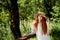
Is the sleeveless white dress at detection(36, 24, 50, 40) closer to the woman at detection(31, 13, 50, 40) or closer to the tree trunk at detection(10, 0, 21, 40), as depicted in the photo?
the woman at detection(31, 13, 50, 40)

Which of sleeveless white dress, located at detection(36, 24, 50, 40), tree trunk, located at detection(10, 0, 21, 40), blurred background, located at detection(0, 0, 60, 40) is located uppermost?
sleeveless white dress, located at detection(36, 24, 50, 40)

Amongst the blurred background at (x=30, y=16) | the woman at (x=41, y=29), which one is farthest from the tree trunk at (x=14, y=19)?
the woman at (x=41, y=29)

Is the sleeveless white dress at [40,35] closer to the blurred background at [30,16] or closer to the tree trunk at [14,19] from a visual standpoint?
the tree trunk at [14,19]

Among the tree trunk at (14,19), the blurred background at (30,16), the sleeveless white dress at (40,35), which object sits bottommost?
the blurred background at (30,16)

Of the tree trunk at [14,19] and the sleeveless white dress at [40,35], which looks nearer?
the sleeveless white dress at [40,35]

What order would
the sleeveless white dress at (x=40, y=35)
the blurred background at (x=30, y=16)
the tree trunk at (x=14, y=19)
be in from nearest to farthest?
the sleeveless white dress at (x=40, y=35)
the tree trunk at (x=14, y=19)
the blurred background at (x=30, y=16)

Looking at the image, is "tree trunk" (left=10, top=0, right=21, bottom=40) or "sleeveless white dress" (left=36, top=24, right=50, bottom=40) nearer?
"sleeveless white dress" (left=36, top=24, right=50, bottom=40)

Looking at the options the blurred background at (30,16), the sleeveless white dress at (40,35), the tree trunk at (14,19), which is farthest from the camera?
the blurred background at (30,16)

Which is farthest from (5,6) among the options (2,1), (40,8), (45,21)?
(40,8)

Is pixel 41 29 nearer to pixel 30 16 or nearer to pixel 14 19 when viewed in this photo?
pixel 14 19

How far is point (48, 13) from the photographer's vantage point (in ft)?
57.1

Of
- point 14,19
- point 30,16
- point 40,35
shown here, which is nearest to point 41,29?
point 40,35

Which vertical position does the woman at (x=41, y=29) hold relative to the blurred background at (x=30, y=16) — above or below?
above

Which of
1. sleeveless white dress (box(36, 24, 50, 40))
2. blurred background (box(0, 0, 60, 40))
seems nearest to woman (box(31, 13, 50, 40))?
sleeveless white dress (box(36, 24, 50, 40))
